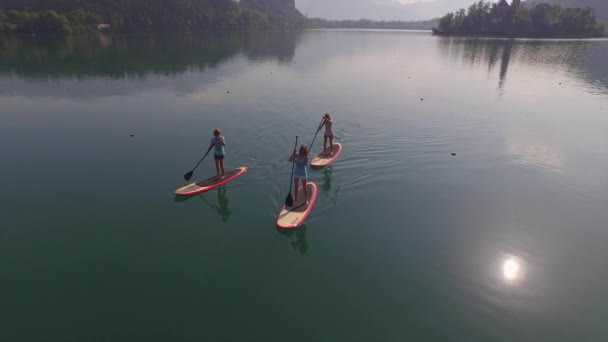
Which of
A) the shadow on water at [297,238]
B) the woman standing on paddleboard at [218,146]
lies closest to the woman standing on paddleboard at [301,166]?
the shadow on water at [297,238]

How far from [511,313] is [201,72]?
47402 millimetres

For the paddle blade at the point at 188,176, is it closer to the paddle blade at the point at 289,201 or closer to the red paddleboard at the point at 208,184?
the red paddleboard at the point at 208,184

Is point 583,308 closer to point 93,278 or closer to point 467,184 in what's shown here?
point 467,184

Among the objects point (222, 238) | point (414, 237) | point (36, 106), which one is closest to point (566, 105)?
point (414, 237)

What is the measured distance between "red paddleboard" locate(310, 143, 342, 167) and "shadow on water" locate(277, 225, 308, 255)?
5696 mm

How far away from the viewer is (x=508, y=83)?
44781mm

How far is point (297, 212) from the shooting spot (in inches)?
563

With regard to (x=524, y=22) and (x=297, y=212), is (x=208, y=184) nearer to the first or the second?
(x=297, y=212)

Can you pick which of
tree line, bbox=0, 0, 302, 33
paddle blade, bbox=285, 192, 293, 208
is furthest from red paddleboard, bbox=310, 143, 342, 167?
tree line, bbox=0, 0, 302, 33

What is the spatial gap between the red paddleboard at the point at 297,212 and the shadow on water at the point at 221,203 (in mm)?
2423

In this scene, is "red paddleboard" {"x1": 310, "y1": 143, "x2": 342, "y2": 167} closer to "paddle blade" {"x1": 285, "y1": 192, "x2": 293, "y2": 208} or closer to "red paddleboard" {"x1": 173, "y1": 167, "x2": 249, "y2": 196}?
"red paddleboard" {"x1": 173, "y1": 167, "x2": 249, "y2": 196}

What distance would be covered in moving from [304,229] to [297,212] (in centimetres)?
87

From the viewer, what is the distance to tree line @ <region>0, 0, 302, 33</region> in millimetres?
99438

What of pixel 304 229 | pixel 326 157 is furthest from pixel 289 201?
pixel 326 157
